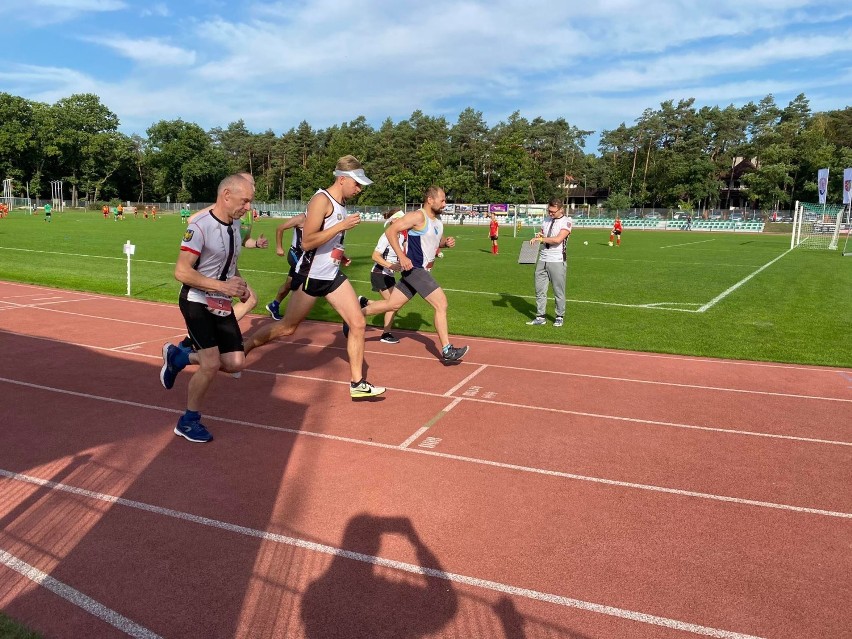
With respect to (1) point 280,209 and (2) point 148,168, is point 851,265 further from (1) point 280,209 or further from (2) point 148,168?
(2) point 148,168

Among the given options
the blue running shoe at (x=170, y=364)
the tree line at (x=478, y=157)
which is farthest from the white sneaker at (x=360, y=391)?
the tree line at (x=478, y=157)

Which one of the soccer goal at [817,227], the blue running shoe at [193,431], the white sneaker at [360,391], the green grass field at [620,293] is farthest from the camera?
the soccer goal at [817,227]

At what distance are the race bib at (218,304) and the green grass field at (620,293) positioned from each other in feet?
17.5

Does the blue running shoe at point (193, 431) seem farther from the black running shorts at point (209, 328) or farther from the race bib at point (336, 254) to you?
the race bib at point (336, 254)

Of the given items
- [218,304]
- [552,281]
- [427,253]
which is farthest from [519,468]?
[552,281]

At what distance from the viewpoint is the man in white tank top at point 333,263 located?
19.5ft

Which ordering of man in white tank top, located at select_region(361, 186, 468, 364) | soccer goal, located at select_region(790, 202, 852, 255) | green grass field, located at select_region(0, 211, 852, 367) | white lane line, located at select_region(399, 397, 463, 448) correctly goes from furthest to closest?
1. soccer goal, located at select_region(790, 202, 852, 255)
2. green grass field, located at select_region(0, 211, 852, 367)
3. man in white tank top, located at select_region(361, 186, 468, 364)
4. white lane line, located at select_region(399, 397, 463, 448)

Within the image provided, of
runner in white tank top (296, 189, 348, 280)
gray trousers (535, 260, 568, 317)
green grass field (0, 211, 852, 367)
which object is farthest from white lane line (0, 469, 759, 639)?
gray trousers (535, 260, 568, 317)

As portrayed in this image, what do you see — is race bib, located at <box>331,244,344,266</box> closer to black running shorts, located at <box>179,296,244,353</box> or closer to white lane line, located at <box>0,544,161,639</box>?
black running shorts, located at <box>179,296,244,353</box>

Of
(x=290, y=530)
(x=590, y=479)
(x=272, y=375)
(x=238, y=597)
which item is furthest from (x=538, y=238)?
(x=238, y=597)

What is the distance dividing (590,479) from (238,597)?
270 cm

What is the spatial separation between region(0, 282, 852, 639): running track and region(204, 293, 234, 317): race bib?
1148 mm

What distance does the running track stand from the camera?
3168mm

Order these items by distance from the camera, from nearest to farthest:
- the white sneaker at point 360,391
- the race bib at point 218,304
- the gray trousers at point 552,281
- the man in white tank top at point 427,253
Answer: the race bib at point 218,304
the white sneaker at point 360,391
the man in white tank top at point 427,253
the gray trousers at point 552,281
